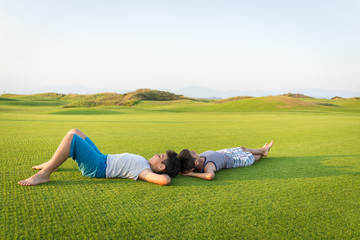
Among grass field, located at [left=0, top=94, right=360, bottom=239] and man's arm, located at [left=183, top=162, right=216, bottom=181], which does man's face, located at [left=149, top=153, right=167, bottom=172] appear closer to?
grass field, located at [left=0, top=94, right=360, bottom=239]

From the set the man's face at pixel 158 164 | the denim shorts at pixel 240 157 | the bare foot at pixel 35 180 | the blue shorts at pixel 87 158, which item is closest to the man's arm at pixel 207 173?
the man's face at pixel 158 164

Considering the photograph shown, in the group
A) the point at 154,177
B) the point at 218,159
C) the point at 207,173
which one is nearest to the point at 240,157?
the point at 218,159

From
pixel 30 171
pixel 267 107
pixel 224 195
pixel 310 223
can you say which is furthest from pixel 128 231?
pixel 267 107

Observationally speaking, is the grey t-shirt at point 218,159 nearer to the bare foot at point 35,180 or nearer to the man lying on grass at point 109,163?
the man lying on grass at point 109,163

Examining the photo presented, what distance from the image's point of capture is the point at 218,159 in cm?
462

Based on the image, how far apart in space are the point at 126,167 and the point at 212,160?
149 cm

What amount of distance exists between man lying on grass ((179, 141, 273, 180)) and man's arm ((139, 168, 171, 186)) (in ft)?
2.08

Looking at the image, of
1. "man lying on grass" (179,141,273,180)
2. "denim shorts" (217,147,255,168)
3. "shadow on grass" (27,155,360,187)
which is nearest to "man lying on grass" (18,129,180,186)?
"shadow on grass" (27,155,360,187)

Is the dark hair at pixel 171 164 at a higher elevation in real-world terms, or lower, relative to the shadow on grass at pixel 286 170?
higher

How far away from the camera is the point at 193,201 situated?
3.00 m

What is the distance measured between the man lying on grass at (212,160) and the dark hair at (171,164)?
0.73 feet

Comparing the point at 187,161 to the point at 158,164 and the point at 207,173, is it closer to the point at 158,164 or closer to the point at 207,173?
the point at 207,173

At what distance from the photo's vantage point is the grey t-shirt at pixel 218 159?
4.51m

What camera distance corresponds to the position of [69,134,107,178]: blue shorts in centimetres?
367
